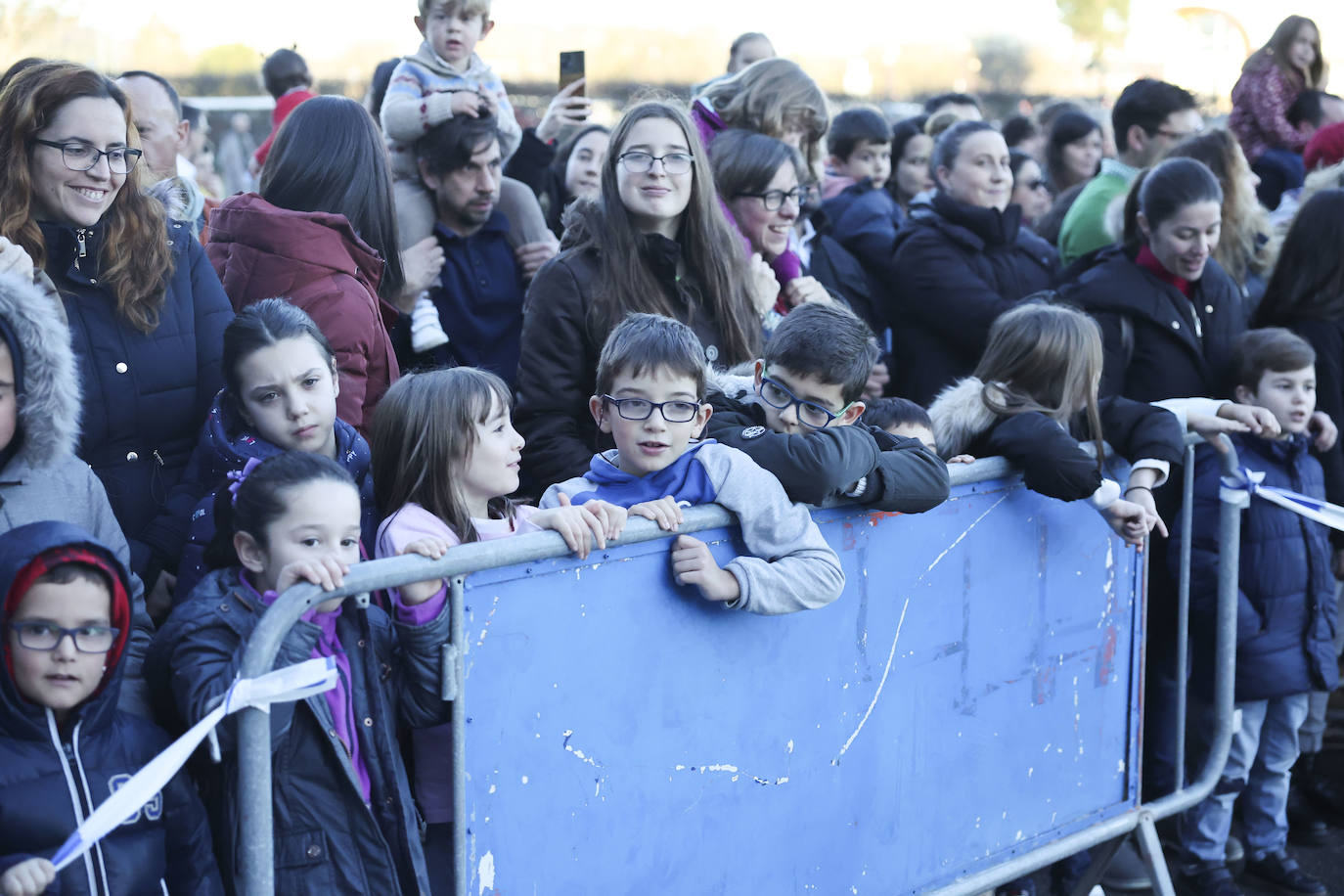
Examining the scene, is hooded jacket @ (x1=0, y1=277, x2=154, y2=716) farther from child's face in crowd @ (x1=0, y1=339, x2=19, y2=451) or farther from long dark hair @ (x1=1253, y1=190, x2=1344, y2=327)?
long dark hair @ (x1=1253, y1=190, x2=1344, y2=327)

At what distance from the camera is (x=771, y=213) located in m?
4.66

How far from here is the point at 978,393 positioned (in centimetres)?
401

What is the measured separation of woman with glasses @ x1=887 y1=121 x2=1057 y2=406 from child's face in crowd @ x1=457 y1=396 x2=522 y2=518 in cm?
258

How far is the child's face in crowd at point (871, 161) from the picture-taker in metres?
6.82

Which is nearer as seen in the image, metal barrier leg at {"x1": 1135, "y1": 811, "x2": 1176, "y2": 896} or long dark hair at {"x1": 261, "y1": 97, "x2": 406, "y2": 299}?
long dark hair at {"x1": 261, "y1": 97, "x2": 406, "y2": 299}

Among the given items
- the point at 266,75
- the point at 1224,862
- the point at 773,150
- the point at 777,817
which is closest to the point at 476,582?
the point at 777,817

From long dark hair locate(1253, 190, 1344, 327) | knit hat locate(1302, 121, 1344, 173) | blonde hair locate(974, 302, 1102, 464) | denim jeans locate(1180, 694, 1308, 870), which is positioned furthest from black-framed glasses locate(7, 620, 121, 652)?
knit hat locate(1302, 121, 1344, 173)

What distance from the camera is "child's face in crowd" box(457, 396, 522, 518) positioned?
2.99 meters

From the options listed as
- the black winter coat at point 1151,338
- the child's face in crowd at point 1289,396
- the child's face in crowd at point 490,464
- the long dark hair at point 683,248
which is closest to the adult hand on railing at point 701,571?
the child's face in crowd at point 490,464

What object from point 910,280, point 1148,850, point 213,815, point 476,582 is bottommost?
point 1148,850

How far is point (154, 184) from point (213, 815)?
2.15 meters

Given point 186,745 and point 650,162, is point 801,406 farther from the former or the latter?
point 186,745

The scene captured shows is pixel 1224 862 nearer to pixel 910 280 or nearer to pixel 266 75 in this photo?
pixel 910 280

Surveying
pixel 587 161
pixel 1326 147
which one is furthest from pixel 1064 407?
pixel 1326 147
